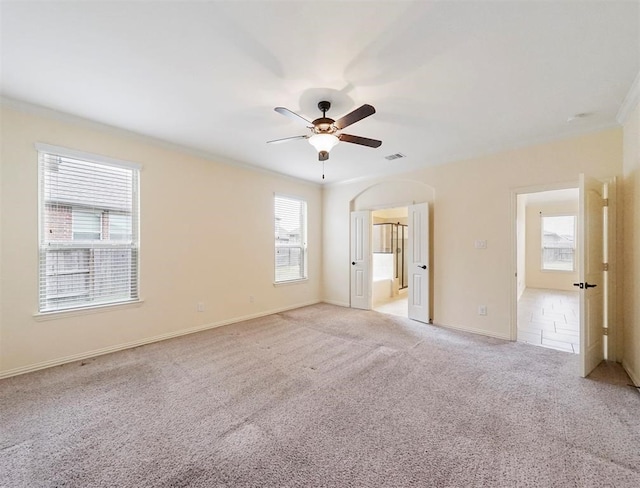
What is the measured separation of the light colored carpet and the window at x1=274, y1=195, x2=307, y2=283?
231 centimetres

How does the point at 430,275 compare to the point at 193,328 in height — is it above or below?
above

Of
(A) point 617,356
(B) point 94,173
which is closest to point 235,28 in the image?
(B) point 94,173

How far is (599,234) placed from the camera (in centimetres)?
295

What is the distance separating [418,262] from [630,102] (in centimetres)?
291

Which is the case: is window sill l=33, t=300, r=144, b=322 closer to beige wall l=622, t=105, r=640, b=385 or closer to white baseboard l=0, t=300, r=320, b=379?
white baseboard l=0, t=300, r=320, b=379

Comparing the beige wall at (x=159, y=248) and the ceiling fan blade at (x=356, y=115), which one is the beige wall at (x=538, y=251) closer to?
the beige wall at (x=159, y=248)

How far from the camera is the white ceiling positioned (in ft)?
5.48

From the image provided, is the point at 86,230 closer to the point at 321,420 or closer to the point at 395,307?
the point at 321,420

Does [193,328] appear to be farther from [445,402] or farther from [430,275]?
[430,275]

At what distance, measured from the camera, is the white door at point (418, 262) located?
4.50m

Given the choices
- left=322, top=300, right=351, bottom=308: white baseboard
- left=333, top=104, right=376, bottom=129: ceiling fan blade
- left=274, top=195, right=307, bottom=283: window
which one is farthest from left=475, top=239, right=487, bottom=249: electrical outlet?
left=274, top=195, right=307, bottom=283: window

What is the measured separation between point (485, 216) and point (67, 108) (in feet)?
17.4

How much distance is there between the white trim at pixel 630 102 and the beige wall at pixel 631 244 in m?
0.04

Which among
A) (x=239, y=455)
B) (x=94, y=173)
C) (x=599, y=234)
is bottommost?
(x=239, y=455)
